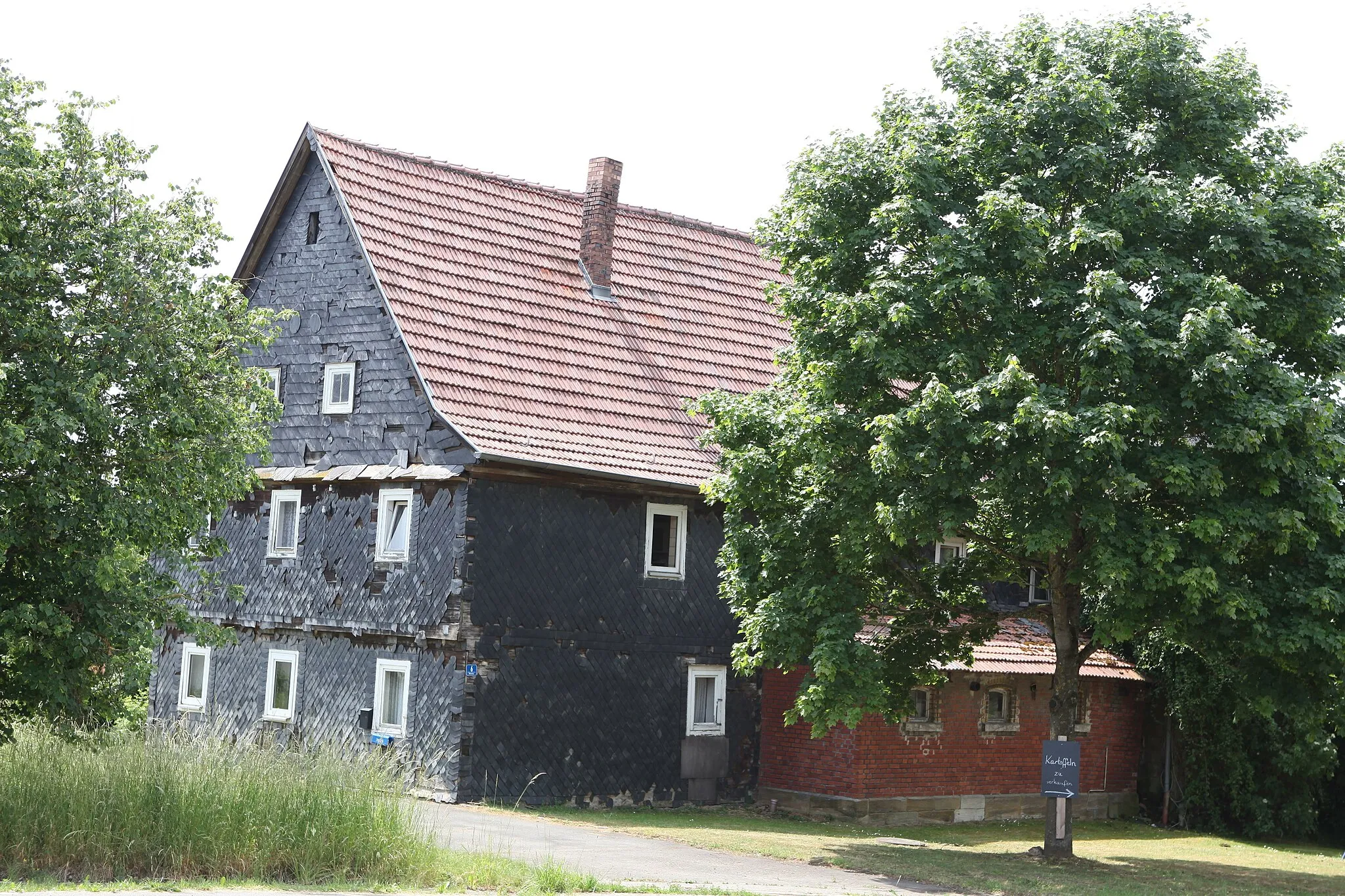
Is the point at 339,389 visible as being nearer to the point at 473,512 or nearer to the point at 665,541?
the point at 473,512

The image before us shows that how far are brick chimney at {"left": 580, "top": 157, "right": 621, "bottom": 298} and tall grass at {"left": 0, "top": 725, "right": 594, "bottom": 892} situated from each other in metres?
14.8

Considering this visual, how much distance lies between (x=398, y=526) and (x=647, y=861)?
8.68 metres

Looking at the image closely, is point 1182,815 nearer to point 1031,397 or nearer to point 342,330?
point 1031,397

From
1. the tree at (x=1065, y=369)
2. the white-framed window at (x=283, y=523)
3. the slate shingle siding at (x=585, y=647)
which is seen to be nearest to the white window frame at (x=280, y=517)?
the white-framed window at (x=283, y=523)

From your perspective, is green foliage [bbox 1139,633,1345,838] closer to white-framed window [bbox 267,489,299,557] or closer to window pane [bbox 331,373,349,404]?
window pane [bbox 331,373,349,404]

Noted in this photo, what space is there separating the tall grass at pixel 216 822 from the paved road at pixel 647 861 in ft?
3.40

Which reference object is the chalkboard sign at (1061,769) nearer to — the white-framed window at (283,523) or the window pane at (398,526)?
the window pane at (398,526)

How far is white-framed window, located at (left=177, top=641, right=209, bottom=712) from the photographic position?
2747 centimetres

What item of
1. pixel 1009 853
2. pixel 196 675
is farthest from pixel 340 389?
pixel 1009 853

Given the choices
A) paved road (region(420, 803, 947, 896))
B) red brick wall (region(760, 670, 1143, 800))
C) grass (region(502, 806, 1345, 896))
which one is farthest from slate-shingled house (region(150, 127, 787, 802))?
paved road (region(420, 803, 947, 896))

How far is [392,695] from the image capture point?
78.7 feet

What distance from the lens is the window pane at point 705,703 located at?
83.7 feet

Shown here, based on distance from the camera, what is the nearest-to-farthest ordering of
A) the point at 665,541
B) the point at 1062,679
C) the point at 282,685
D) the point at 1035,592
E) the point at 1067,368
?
the point at 1067,368, the point at 1062,679, the point at 665,541, the point at 282,685, the point at 1035,592

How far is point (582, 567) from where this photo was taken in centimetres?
2419
